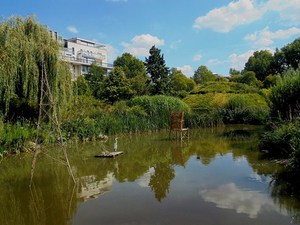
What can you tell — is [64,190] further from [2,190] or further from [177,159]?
[177,159]

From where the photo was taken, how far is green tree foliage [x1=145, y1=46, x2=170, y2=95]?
104 feet

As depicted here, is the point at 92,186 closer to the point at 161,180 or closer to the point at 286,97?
the point at 161,180

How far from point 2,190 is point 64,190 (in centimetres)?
146

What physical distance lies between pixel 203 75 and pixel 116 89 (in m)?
23.7

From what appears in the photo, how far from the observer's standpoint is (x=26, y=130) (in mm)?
12023

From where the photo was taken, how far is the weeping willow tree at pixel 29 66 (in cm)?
1134

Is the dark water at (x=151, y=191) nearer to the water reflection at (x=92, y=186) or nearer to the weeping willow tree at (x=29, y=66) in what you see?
the water reflection at (x=92, y=186)

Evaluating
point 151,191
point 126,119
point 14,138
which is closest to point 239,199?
point 151,191

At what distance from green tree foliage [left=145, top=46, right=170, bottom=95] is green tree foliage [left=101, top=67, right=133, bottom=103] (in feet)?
8.54

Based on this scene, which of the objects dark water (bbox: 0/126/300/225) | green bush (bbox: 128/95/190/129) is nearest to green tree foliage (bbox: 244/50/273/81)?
green bush (bbox: 128/95/190/129)

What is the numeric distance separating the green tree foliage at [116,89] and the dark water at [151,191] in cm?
2117

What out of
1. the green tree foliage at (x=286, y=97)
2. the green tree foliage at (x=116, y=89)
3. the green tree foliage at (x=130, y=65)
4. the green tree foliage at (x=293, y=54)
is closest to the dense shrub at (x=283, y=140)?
the green tree foliage at (x=286, y=97)

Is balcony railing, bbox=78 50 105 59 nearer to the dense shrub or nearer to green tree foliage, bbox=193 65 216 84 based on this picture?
green tree foliage, bbox=193 65 216 84

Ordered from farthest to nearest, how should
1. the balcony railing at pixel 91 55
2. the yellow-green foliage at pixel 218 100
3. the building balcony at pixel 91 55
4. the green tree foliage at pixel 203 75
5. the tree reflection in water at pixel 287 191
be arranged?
the balcony railing at pixel 91 55
the building balcony at pixel 91 55
the green tree foliage at pixel 203 75
the yellow-green foliage at pixel 218 100
the tree reflection in water at pixel 287 191
